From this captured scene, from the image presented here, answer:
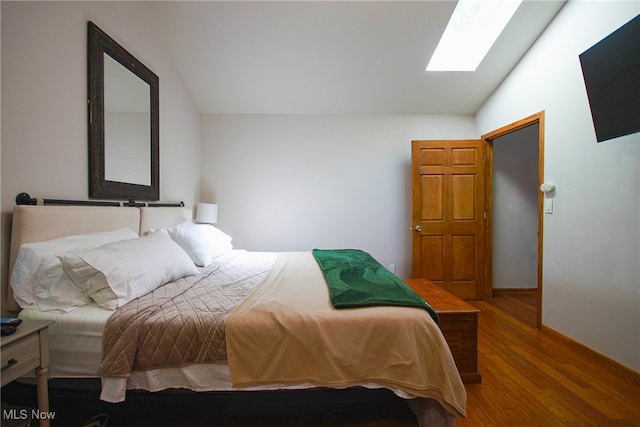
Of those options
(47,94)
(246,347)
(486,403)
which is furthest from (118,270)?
(486,403)

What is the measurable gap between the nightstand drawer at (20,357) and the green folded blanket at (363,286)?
126 centimetres

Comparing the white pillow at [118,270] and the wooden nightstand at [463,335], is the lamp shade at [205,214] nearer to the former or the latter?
the white pillow at [118,270]

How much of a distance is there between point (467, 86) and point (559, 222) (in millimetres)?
1895

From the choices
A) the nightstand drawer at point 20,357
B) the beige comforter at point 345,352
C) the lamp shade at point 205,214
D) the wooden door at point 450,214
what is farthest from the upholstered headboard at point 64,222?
the wooden door at point 450,214

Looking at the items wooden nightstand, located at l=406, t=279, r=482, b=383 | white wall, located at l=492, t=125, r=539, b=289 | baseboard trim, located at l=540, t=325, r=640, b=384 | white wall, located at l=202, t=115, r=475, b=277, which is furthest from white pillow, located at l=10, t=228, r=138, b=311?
white wall, located at l=492, t=125, r=539, b=289

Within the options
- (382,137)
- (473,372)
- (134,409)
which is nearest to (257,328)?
(134,409)

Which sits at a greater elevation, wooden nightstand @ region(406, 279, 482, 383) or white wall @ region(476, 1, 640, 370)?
white wall @ region(476, 1, 640, 370)

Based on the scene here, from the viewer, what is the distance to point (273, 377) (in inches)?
45.9

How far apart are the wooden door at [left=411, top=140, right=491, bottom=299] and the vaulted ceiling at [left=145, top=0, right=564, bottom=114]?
0.74 m

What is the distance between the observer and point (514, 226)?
11.8 ft

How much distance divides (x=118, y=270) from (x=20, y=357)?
1.51 feet

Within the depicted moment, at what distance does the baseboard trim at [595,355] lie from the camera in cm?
177

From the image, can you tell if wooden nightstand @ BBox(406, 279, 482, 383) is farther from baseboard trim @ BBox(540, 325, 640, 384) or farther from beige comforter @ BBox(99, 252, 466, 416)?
baseboard trim @ BBox(540, 325, 640, 384)

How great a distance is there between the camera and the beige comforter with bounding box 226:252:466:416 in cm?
117
